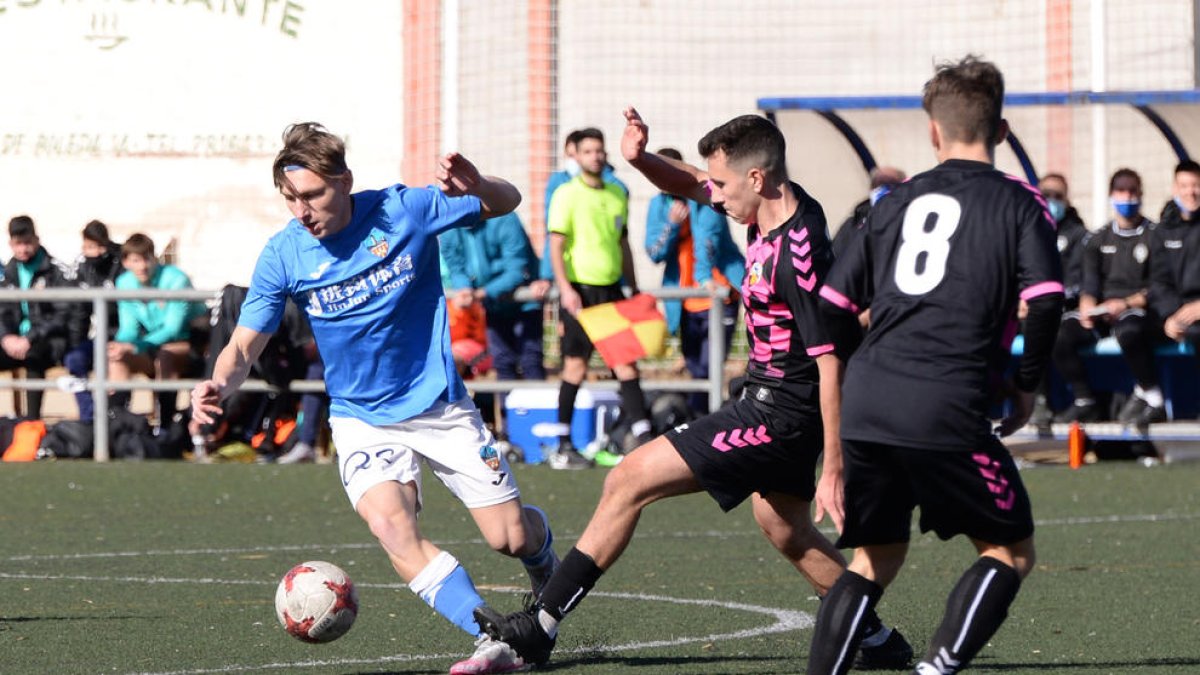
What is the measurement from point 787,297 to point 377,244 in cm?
135

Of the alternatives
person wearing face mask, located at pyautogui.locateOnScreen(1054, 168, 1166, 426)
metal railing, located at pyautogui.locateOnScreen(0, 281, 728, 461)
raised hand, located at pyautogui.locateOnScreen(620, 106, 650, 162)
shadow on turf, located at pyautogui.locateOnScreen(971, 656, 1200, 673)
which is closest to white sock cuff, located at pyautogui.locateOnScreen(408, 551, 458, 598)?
raised hand, located at pyautogui.locateOnScreen(620, 106, 650, 162)

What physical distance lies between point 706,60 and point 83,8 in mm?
7469

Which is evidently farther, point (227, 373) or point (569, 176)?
point (569, 176)

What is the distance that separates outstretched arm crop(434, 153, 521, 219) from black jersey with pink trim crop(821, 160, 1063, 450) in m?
1.90

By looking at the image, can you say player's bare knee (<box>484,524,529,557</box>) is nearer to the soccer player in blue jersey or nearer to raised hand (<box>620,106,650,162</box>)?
the soccer player in blue jersey

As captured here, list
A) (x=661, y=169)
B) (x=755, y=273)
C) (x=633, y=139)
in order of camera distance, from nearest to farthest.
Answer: (x=755, y=273), (x=633, y=139), (x=661, y=169)

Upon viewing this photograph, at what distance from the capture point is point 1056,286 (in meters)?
5.16

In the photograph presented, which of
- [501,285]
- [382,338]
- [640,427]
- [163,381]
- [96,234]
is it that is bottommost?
[640,427]

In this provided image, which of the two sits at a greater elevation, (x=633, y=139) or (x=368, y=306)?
(x=633, y=139)

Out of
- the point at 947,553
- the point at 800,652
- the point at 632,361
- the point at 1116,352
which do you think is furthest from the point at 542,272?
the point at 800,652

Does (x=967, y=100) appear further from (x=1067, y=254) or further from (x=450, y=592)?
(x=1067, y=254)

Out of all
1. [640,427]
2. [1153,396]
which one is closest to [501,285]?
[640,427]

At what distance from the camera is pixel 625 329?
541 inches

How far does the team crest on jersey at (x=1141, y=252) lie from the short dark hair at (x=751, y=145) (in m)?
8.22
